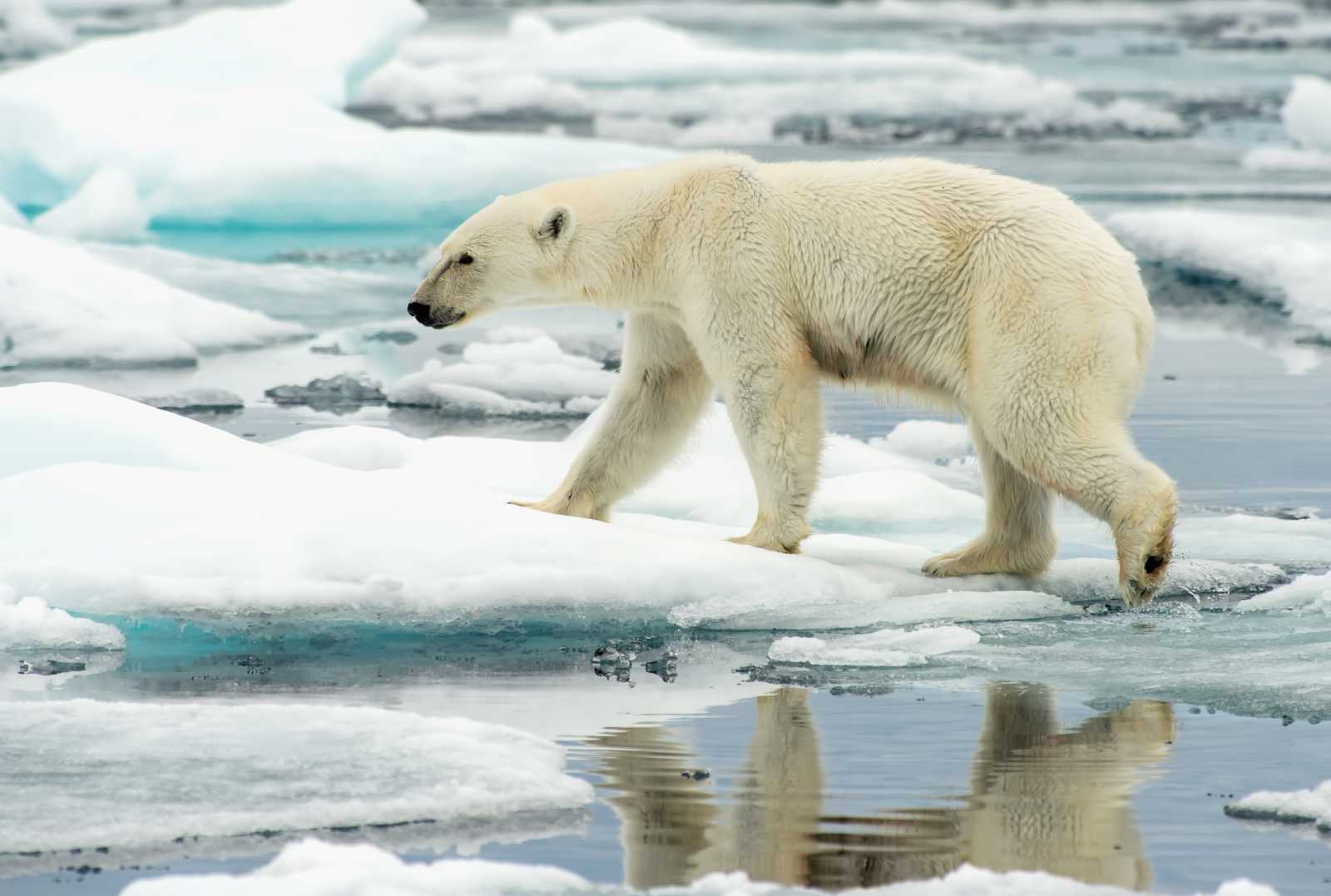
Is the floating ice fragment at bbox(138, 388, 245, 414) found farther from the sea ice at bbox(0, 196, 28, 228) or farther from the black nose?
the sea ice at bbox(0, 196, 28, 228)

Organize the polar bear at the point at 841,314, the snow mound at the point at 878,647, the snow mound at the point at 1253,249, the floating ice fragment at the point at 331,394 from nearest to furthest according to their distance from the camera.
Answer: the snow mound at the point at 878,647 < the polar bear at the point at 841,314 < the floating ice fragment at the point at 331,394 < the snow mound at the point at 1253,249

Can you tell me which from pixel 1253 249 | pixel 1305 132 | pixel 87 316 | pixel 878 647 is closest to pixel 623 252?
pixel 878 647

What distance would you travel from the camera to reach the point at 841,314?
5352mm

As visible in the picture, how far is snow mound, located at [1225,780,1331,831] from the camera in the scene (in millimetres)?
3482

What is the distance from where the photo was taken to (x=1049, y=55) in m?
31.6

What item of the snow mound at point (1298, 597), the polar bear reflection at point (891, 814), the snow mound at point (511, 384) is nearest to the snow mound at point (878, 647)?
the polar bear reflection at point (891, 814)

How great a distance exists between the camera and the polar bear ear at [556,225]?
561 centimetres

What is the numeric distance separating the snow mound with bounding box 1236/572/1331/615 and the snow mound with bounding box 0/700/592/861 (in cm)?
224

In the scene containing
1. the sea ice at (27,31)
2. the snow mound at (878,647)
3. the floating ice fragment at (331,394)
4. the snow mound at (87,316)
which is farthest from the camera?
the sea ice at (27,31)

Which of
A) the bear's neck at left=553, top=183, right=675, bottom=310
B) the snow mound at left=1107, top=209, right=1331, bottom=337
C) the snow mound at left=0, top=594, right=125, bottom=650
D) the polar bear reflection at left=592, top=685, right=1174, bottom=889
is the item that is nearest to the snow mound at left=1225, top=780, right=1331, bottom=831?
the polar bear reflection at left=592, top=685, right=1174, bottom=889

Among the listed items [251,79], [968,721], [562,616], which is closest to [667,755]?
[968,721]

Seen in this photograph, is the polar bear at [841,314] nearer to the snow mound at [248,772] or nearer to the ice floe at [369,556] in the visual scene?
the ice floe at [369,556]

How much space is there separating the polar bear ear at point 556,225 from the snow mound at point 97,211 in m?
8.30

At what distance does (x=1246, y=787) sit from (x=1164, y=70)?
2604 centimetres
